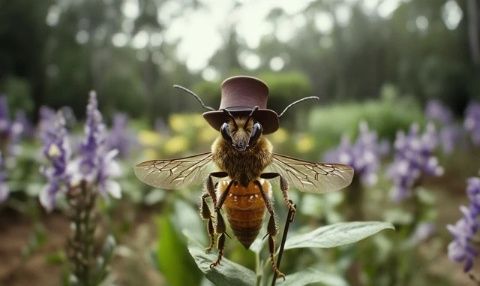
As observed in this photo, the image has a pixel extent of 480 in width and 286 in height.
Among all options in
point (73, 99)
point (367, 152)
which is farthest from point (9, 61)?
point (367, 152)

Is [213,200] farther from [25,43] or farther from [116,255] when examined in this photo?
[25,43]

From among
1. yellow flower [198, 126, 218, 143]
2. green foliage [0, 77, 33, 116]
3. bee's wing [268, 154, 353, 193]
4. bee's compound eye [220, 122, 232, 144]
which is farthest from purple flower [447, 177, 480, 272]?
green foliage [0, 77, 33, 116]

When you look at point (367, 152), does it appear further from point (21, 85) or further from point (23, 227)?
point (21, 85)

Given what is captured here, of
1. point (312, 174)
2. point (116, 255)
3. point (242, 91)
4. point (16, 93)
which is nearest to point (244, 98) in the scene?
point (242, 91)

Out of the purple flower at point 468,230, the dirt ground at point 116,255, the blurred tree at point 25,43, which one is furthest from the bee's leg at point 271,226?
the blurred tree at point 25,43

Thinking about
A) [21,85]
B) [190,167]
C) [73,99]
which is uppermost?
[190,167]

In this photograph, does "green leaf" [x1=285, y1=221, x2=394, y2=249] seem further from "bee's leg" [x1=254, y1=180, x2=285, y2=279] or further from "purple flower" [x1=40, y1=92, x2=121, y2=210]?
"purple flower" [x1=40, y1=92, x2=121, y2=210]
